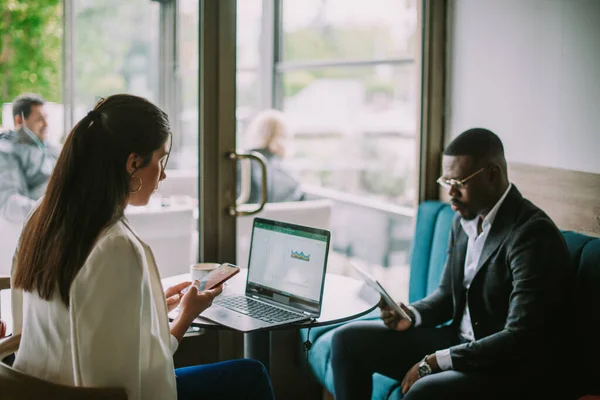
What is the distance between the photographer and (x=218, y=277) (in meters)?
→ 2.03

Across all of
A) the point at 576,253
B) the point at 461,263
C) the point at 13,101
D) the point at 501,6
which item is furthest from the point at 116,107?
the point at 501,6

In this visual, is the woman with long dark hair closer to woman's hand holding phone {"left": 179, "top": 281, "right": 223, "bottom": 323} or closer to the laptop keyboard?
woman's hand holding phone {"left": 179, "top": 281, "right": 223, "bottom": 323}

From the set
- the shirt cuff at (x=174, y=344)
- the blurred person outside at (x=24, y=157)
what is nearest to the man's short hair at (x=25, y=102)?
the blurred person outside at (x=24, y=157)

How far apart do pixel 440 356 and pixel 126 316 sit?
1.06m

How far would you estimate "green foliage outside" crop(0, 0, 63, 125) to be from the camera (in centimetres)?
248

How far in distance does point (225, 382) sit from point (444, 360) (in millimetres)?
674

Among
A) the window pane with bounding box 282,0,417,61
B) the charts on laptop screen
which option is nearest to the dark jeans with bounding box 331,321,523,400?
the charts on laptop screen

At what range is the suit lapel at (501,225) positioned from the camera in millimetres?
2104

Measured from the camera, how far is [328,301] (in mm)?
2186

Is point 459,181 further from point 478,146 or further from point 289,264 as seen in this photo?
point 289,264

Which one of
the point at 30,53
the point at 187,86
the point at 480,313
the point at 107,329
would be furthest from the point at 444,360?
the point at 30,53

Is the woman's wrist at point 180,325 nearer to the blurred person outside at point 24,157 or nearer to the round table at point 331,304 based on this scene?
the round table at point 331,304

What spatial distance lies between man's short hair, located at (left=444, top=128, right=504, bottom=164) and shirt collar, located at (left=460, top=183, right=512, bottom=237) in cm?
12

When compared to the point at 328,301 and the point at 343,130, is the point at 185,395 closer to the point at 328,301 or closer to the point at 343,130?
the point at 328,301
